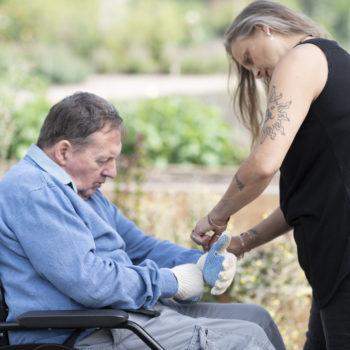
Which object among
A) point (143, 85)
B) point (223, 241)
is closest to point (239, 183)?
point (223, 241)

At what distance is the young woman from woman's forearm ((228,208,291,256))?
372 millimetres

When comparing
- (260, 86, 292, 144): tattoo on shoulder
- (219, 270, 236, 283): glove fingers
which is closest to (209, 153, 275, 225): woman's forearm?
→ (260, 86, 292, 144): tattoo on shoulder

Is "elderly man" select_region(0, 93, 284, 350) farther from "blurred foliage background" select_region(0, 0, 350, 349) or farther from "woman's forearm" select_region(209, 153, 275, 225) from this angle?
"blurred foliage background" select_region(0, 0, 350, 349)

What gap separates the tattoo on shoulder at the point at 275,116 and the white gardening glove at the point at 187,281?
0.65 metres

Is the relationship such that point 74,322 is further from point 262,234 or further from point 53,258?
point 262,234

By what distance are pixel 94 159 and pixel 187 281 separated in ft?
1.98

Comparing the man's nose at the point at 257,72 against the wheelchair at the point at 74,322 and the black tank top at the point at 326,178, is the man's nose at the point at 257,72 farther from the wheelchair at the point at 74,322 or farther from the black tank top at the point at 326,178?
the wheelchair at the point at 74,322

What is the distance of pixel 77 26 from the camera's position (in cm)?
1825

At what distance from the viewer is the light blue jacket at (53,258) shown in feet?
6.82

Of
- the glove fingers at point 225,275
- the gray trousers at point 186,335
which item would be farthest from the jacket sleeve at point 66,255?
the glove fingers at point 225,275

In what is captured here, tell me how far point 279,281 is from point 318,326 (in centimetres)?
111

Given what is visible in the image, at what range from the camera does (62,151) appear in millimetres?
2324

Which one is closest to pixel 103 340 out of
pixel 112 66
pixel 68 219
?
pixel 68 219

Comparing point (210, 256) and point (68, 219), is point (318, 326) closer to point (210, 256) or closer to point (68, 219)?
point (210, 256)
